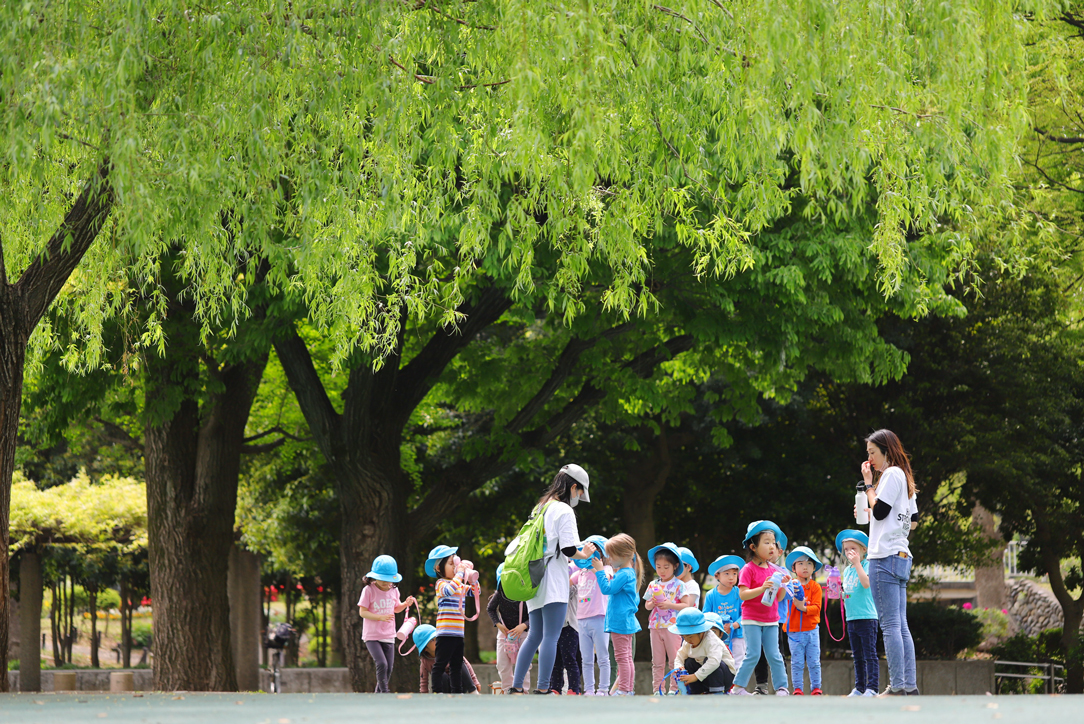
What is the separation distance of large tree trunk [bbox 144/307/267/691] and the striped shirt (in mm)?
4546

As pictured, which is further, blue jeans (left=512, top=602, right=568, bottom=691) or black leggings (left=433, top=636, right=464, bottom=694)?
black leggings (left=433, top=636, right=464, bottom=694)

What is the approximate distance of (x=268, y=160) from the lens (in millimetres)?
7445

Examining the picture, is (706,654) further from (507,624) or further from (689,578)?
(507,624)

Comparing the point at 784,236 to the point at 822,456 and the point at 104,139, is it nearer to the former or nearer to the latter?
the point at 104,139

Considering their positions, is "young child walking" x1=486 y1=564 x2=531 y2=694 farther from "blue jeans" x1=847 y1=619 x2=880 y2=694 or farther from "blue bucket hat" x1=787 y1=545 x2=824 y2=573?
"blue jeans" x1=847 y1=619 x2=880 y2=694

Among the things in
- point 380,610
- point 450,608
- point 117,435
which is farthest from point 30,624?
point 450,608

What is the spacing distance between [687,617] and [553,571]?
4.03 ft

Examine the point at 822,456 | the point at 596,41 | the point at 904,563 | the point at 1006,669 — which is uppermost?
the point at 596,41

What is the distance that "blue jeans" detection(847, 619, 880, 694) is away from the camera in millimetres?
8266

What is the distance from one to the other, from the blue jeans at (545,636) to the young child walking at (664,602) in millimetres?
2134

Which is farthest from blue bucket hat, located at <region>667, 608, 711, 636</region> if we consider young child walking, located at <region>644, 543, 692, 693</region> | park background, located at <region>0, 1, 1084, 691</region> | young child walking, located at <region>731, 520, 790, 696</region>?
park background, located at <region>0, 1, 1084, 691</region>

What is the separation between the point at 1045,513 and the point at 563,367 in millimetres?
10619

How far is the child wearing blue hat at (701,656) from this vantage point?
8805 mm

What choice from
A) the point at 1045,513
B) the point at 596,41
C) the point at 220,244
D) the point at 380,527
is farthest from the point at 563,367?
the point at 1045,513
